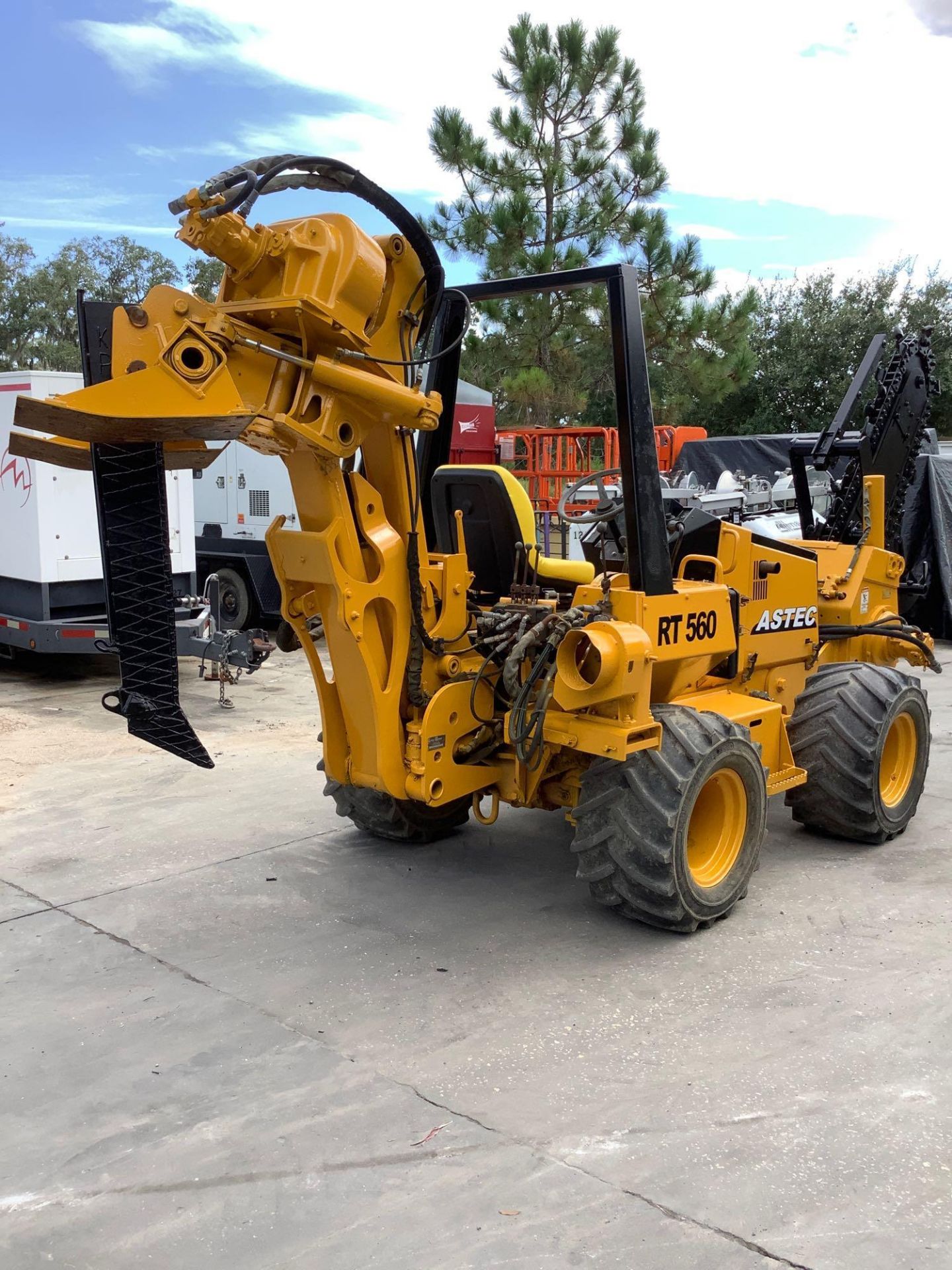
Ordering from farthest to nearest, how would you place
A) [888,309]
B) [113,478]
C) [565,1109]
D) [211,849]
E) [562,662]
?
[888,309] < [211,849] < [562,662] < [113,478] < [565,1109]

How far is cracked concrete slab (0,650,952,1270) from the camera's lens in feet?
9.53

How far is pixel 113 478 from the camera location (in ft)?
12.5

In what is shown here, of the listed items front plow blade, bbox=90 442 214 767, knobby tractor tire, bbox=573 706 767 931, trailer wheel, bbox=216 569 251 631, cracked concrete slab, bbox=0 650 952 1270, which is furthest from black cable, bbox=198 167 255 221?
trailer wheel, bbox=216 569 251 631

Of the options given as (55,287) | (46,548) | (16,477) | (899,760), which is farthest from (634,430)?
(55,287)

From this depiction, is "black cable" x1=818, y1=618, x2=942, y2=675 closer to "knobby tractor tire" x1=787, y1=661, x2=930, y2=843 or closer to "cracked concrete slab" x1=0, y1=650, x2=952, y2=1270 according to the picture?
"knobby tractor tire" x1=787, y1=661, x2=930, y2=843

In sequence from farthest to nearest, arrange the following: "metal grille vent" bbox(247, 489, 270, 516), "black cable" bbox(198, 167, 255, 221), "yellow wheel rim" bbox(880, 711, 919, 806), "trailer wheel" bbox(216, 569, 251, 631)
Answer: "metal grille vent" bbox(247, 489, 270, 516) → "trailer wheel" bbox(216, 569, 251, 631) → "yellow wheel rim" bbox(880, 711, 919, 806) → "black cable" bbox(198, 167, 255, 221)

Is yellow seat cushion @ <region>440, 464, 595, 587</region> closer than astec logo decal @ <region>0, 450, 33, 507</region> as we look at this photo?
Yes

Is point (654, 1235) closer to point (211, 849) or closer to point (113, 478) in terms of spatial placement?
point (113, 478)

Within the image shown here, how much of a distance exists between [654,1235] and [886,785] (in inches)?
148

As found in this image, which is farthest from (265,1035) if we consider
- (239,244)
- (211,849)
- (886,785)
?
(886,785)

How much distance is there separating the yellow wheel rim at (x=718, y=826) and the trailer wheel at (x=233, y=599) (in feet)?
29.4

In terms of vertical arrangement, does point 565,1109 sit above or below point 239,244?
below

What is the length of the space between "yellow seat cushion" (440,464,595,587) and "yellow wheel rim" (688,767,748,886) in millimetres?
1060

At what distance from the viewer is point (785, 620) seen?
19.1ft
